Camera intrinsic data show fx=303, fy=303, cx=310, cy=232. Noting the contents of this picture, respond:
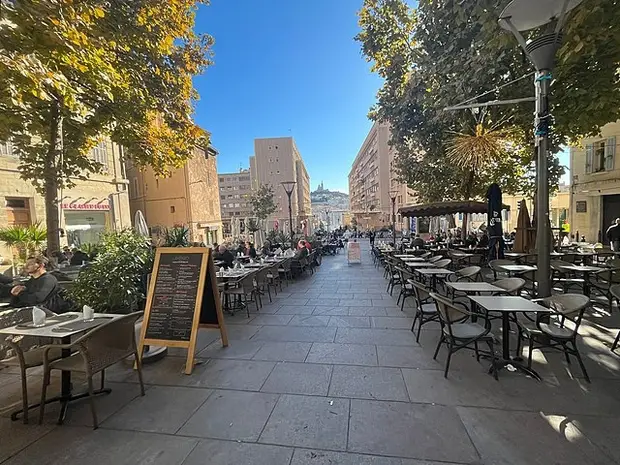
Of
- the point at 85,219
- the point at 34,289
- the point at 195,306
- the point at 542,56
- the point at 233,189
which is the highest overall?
the point at 233,189

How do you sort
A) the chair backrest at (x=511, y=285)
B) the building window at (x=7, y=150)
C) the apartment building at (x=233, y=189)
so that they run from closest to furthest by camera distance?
the chair backrest at (x=511, y=285), the building window at (x=7, y=150), the apartment building at (x=233, y=189)

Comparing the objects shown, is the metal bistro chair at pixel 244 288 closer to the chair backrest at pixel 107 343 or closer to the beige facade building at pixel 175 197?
the chair backrest at pixel 107 343

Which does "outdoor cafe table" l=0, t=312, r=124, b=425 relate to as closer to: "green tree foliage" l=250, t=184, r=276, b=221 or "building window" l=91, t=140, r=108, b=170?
"building window" l=91, t=140, r=108, b=170

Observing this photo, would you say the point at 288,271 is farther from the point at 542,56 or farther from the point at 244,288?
the point at 542,56

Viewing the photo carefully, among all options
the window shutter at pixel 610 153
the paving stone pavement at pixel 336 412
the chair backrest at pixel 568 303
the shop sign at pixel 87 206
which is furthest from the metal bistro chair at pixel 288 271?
the window shutter at pixel 610 153

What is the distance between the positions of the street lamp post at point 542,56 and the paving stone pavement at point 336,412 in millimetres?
1309

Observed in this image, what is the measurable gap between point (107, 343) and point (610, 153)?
64.4 feet

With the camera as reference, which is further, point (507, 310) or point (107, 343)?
point (507, 310)

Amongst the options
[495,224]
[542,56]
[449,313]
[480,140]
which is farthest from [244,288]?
[495,224]

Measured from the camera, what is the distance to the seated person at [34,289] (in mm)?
3992

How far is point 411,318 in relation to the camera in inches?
196

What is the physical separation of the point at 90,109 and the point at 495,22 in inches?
299

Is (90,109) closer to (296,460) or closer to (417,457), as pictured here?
(296,460)

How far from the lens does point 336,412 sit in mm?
2473
